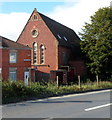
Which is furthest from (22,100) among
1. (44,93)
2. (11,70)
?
(11,70)

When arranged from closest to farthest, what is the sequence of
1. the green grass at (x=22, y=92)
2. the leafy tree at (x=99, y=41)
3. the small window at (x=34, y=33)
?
the green grass at (x=22, y=92) < the leafy tree at (x=99, y=41) < the small window at (x=34, y=33)

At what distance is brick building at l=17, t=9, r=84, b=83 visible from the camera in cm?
3994

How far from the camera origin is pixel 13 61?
3441 cm

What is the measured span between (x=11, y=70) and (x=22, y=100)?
19.5m

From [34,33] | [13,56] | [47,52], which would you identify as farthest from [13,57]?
[34,33]

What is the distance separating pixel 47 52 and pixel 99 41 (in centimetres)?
907

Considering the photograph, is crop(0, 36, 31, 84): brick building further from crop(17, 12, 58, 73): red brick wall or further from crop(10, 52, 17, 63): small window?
crop(17, 12, 58, 73): red brick wall

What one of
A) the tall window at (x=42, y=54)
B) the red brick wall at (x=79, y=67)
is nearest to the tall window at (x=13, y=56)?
the tall window at (x=42, y=54)

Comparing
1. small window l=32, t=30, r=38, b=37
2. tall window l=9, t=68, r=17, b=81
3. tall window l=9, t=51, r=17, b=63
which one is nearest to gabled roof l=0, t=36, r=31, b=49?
tall window l=9, t=51, r=17, b=63

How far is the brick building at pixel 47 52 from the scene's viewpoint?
39.9 meters

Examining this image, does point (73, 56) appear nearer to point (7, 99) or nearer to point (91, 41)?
point (91, 41)

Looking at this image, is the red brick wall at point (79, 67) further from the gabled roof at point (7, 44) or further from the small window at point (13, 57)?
the small window at point (13, 57)

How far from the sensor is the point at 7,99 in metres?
14.5

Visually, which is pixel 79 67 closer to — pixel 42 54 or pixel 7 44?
pixel 42 54
